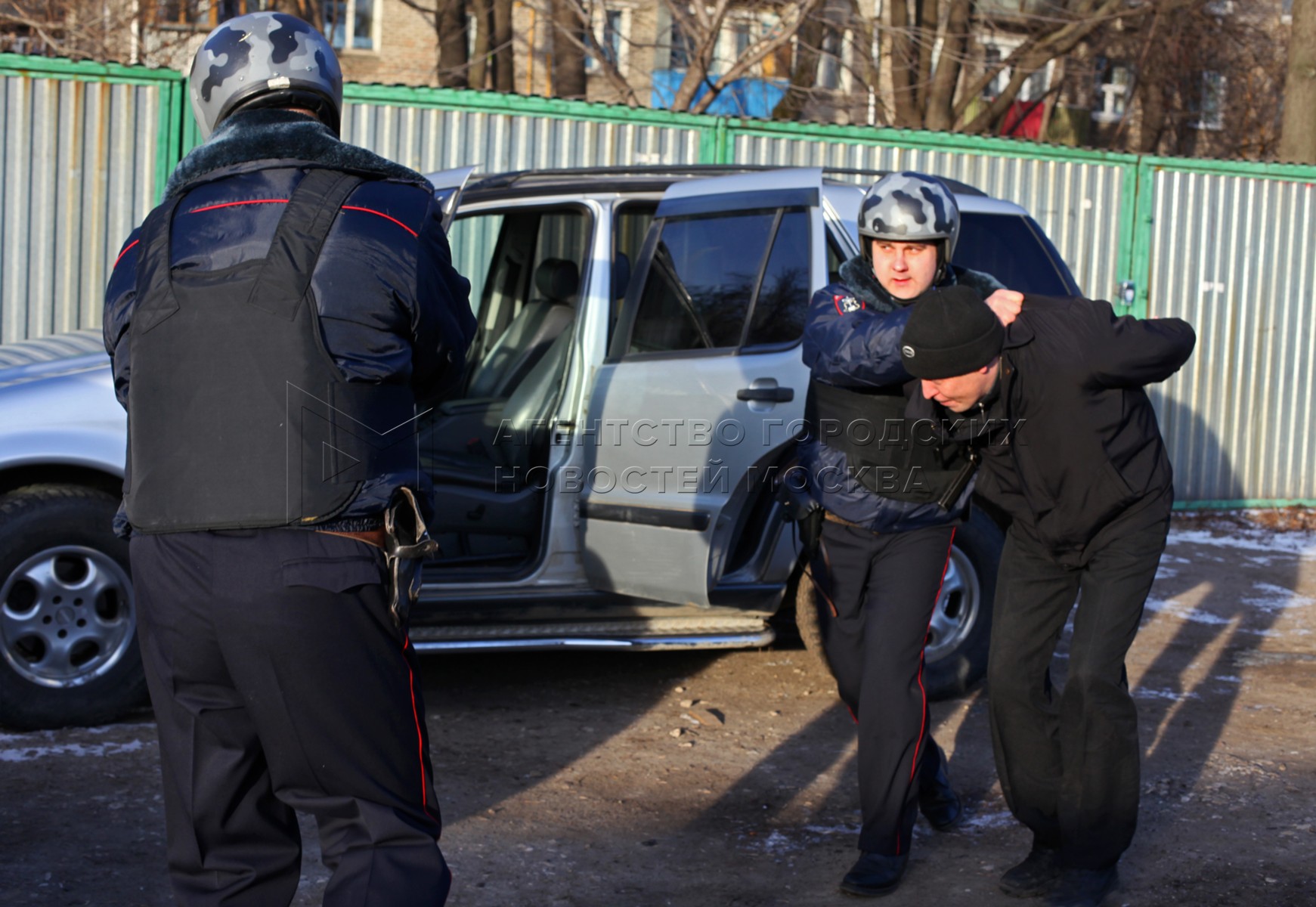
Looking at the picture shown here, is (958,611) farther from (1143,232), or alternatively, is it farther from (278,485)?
(1143,232)

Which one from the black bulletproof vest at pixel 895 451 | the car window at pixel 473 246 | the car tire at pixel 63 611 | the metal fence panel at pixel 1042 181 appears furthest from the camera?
the metal fence panel at pixel 1042 181

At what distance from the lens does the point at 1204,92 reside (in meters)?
22.2

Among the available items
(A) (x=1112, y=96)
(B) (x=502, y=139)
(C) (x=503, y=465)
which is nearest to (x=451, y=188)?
(C) (x=503, y=465)

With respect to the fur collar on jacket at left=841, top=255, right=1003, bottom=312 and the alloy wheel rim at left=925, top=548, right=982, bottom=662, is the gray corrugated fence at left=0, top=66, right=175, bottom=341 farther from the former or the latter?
the fur collar on jacket at left=841, top=255, right=1003, bottom=312

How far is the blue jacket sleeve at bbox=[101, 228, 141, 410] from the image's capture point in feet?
8.08

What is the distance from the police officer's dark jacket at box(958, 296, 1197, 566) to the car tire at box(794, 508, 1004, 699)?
181cm

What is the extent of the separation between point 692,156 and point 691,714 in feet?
16.3

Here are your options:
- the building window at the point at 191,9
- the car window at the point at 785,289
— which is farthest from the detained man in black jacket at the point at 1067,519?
the building window at the point at 191,9

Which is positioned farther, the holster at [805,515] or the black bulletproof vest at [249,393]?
the holster at [805,515]

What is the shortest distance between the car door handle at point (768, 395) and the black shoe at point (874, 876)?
1.85 m

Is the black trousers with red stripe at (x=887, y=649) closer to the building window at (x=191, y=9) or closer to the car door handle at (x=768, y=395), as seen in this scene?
the car door handle at (x=768, y=395)

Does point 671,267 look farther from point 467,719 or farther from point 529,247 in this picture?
point 467,719

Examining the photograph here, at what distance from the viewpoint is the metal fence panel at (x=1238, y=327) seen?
32.6 feet

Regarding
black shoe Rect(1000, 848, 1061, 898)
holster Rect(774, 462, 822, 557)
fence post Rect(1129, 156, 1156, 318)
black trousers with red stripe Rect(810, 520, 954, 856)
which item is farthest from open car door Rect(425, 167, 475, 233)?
fence post Rect(1129, 156, 1156, 318)
